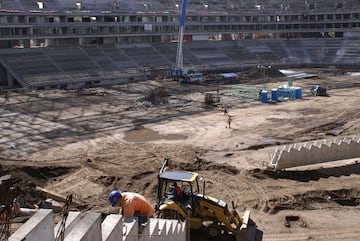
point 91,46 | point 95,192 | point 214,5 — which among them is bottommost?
point 95,192

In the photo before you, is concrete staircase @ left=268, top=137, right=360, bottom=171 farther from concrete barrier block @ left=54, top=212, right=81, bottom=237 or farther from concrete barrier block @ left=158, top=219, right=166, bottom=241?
concrete barrier block @ left=54, top=212, right=81, bottom=237

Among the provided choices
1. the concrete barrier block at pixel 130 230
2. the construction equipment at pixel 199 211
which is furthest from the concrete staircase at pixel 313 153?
the concrete barrier block at pixel 130 230

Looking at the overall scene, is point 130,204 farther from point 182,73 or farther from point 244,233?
point 182,73

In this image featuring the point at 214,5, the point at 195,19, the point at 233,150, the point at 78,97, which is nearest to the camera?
the point at 233,150

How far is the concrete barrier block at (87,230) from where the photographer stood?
227 inches

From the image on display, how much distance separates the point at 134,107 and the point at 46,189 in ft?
71.8

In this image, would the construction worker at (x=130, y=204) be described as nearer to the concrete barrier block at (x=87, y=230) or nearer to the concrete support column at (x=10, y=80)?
the concrete barrier block at (x=87, y=230)

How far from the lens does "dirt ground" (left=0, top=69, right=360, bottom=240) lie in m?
16.5

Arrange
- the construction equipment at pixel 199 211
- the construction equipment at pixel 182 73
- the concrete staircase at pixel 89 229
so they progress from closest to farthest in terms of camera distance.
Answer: the concrete staircase at pixel 89 229 < the construction equipment at pixel 199 211 < the construction equipment at pixel 182 73

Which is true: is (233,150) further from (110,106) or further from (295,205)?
(110,106)

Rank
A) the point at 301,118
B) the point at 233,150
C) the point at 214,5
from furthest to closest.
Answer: the point at 214,5, the point at 301,118, the point at 233,150

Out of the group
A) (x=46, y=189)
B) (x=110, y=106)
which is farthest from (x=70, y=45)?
(x=46, y=189)

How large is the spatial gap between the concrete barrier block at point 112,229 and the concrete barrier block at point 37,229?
0.93 metres

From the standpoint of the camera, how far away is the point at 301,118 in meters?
34.7
